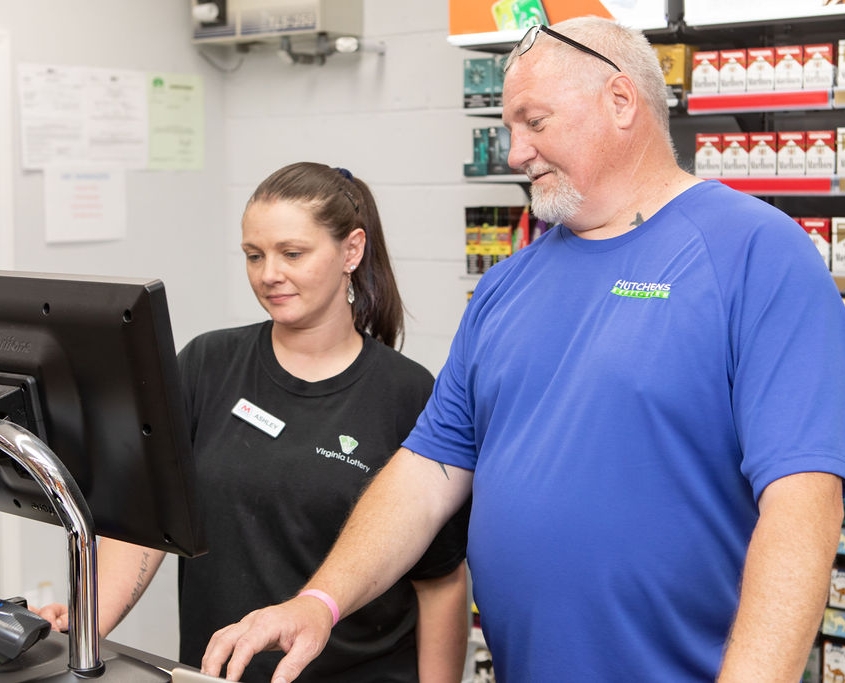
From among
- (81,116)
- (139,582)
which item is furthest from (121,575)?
(81,116)

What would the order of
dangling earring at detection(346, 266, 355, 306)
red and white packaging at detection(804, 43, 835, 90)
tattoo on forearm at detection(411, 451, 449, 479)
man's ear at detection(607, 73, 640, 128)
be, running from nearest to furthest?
man's ear at detection(607, 73, 640, 128) → tattoo on forearm at detection(411, 451, 449, 479) → dangling earring at detection(346, 266, 355, 306) → red and white packaging at detection(804, 43, 835, 90)

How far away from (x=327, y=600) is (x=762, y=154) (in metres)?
1.78

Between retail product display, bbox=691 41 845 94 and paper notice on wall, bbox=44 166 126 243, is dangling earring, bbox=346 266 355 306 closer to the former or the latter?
retail product display, bbox=691 41 845 94

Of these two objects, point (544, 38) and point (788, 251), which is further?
point (544, 38)

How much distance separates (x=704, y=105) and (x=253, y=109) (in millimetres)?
2234

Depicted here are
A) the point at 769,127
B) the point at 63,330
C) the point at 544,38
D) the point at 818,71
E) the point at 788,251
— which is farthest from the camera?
the point at 769,127

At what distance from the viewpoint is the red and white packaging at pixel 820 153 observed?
8.67 feet

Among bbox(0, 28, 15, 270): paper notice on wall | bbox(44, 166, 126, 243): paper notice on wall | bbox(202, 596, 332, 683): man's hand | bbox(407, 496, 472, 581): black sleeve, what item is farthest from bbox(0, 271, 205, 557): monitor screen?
bbox(44, 166, 126, 243): paper notice on wall

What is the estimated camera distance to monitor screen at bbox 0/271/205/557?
122 cm

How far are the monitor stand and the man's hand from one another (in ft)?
0.38

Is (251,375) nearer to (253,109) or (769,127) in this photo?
(769,127)

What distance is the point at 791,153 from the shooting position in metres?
2.69

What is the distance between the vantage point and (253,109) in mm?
4414

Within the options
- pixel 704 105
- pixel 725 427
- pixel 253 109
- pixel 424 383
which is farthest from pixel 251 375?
pixel 253 109
